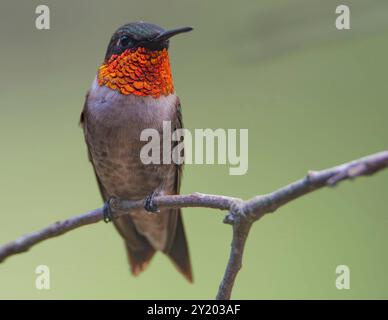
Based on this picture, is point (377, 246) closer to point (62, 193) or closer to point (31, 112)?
point (62, 193)

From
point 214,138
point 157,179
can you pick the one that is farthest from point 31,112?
point 157,179

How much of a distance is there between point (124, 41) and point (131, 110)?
1.00 ft

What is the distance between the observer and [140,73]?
9.09 feet

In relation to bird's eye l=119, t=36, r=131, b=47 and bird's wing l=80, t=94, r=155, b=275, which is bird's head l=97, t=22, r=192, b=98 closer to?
bird's eye l=119, t=36, r=131, b=47

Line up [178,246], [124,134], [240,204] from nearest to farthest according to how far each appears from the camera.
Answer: [240,204] < [124,134] < [178,246]

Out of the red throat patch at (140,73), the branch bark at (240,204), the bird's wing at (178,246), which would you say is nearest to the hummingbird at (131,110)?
the red throat patch at (140,73)

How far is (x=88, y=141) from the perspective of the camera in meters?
2.92

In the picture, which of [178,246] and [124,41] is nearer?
[124,41]

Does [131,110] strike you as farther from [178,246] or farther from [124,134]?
[178,246]

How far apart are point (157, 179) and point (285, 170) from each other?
1006 mm

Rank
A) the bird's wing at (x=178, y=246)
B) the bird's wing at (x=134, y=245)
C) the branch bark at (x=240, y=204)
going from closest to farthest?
the branch bark at (x=240, y=204)
the bird's wing at (x=178, y=246)
the bird's wing at (x=134, y=245)

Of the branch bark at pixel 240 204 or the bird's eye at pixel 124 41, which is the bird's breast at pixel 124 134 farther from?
the branch bark at pixel 240 204

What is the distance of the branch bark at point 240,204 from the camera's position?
4.17ft

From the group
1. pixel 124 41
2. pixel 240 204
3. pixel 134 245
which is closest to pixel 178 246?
pixel 134 245
